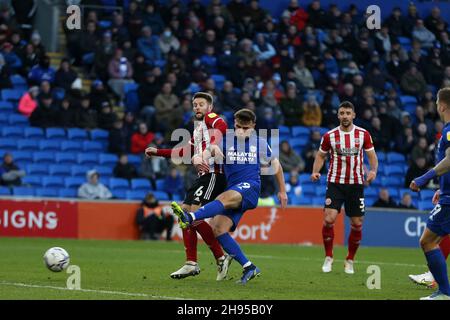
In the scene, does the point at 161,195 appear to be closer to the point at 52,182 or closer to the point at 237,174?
the point at 52,182

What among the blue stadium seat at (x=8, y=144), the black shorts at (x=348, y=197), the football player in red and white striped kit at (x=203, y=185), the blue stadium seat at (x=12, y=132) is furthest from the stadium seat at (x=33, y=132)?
the football player in red and white striped kit at (x=203, y=185)

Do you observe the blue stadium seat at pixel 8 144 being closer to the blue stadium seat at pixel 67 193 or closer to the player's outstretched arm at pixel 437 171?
the blue stadium seat at pixel 67 193

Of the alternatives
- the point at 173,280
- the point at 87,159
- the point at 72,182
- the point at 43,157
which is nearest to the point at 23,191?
the point at 72,182

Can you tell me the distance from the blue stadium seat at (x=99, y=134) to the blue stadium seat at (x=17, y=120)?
5.06 ft

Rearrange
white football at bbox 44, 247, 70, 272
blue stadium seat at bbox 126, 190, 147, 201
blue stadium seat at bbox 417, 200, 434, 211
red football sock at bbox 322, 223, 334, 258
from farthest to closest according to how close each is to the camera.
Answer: blue stadium seat at bbox 417, 200, 434, 211 < blue stadium seat at bbox 126, 190, 147, 201 < red football sock at bbox 322, 223, 334, 258 < white football at bbox 44, 247, 70, 272

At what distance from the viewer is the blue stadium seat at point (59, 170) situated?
24578 millimetres

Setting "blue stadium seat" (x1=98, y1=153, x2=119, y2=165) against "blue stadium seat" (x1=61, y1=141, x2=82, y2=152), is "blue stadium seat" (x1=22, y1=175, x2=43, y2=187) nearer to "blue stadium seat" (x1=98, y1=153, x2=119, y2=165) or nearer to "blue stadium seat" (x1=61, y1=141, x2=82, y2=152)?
"blue stadium seat" (x1=61, y1=141, x2=82, y2=152)

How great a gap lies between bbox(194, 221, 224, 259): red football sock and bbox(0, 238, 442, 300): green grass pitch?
34 centimetres

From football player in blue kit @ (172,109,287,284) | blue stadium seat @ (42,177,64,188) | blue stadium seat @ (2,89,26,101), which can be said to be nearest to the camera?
football player in blue kit @ (172,109,287,284)

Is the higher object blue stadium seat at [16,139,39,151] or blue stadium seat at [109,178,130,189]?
blue stadium seat at [16,139,39,151]

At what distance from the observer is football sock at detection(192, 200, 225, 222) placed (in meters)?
12.3

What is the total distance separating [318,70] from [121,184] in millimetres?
7086

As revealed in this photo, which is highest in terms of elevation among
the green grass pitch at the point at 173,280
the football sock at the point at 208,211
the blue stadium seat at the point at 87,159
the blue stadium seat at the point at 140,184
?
the blue stadium seat at the point at 87,159

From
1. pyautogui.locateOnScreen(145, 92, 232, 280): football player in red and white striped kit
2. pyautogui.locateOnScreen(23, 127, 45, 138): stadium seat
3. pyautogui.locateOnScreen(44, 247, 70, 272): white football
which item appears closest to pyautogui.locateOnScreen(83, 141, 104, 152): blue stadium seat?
pyautogui.locateOnScreen(23, 127, 45, 138): stadium seat
